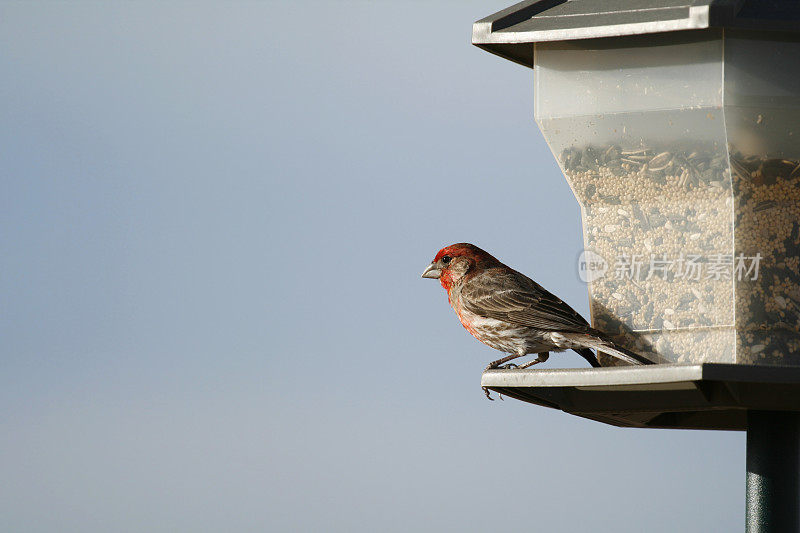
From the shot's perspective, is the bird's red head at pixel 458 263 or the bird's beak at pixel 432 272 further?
the bird's beak at pixel 432 272

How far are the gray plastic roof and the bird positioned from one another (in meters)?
1.20

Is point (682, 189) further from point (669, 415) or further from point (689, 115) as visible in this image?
point (669, 415)

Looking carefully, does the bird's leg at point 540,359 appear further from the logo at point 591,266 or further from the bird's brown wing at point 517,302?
the logo at point 591,266

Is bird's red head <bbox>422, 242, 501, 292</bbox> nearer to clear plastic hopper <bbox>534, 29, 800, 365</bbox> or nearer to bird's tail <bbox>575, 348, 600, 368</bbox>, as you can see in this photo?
bird's tail <bbox>575, 348, 600, 368</bbox>

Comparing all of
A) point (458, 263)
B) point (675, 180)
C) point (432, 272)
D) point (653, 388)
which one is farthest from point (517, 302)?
point (653, 388)

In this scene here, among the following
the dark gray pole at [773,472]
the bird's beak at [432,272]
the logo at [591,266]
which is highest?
the logo at [591,266]

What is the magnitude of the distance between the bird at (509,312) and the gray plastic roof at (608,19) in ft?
3.95

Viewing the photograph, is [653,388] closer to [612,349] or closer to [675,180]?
[612,349]

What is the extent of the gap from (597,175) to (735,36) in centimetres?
93

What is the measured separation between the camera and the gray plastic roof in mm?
4547

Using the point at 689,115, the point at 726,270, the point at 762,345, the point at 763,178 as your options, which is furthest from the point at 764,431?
the point at 689,115

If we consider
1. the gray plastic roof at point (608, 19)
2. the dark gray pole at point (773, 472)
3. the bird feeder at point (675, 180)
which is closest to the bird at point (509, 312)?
the bird feeder at point (675, 180)

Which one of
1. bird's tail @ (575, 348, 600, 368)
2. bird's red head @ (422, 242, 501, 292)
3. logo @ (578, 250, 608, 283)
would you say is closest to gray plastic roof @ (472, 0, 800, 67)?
logo @ (578, 250, 608, 283)

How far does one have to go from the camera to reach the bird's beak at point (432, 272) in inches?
258
